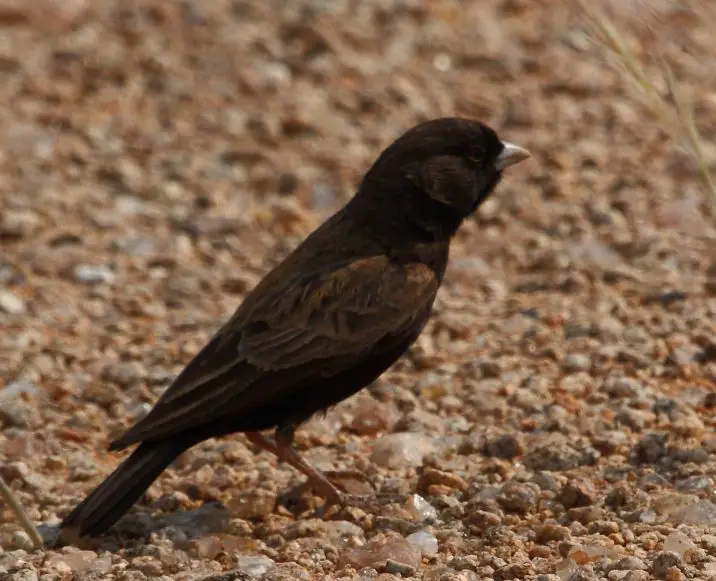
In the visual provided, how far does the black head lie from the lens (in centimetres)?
650

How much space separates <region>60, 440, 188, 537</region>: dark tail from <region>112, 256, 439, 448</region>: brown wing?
10 cm

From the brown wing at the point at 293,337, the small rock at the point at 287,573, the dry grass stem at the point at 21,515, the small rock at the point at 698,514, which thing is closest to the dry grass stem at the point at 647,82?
the small rock at the point at 698,514

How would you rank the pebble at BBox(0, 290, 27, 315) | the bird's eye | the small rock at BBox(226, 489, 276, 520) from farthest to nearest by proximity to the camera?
the pebble at BBox(0, 290, 27, 315)
the bird's eye
the small rock at BBox(226, 489, 276, 520)

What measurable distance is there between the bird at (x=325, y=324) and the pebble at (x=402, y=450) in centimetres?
29

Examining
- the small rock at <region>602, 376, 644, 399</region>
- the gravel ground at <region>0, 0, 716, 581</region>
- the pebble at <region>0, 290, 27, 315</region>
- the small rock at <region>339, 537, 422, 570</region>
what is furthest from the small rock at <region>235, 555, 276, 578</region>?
the pebble at <region>0, 290, 27, 315</region>

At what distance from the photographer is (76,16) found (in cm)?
1097

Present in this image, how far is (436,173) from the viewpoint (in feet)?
21.4

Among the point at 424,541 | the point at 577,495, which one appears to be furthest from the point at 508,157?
the point at 424,541

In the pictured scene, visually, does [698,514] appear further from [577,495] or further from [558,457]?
[558,457]

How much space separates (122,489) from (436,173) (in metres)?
1.89

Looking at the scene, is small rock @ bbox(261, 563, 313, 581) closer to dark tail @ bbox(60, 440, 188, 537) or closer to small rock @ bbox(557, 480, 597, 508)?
dark tail @ bbox(60, 440, 188, 537)

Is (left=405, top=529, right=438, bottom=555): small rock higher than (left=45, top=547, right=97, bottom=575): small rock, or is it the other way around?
(left=405, top=529, right=438, bottom=555): small rock

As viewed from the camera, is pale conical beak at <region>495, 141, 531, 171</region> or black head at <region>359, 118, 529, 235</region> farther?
pale conical beak at <region>495, 141, 531, 171</region>

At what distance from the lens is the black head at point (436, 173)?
6.50 m
